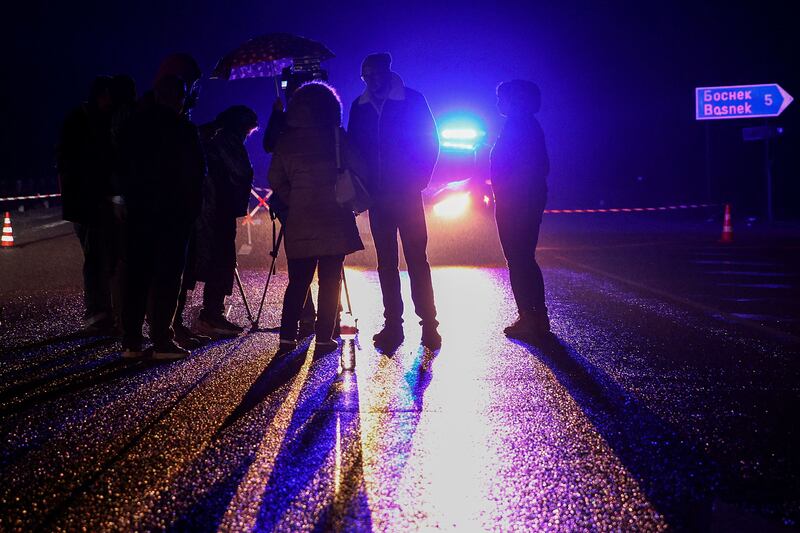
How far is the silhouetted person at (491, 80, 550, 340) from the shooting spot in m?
6.41

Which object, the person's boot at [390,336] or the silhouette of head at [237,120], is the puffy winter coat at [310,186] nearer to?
the person's boot at [390,336]

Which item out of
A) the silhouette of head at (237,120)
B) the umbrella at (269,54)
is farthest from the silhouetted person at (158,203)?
the umbrella at (269,54)

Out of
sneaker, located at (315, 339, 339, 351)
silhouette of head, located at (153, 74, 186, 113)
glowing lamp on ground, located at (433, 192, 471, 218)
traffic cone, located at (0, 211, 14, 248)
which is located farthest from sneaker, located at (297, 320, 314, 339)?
glowing lamp on ground, located at (433, 192, 471, 218)

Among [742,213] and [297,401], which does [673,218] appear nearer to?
[742,213]

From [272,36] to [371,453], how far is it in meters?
4.35

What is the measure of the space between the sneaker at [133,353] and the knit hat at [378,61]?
100 inches

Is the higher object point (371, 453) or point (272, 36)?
point (272, 36)

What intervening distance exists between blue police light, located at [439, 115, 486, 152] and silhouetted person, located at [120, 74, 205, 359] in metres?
14.4

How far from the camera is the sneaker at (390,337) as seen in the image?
6211 millimetres

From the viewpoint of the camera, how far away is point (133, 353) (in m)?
5.60

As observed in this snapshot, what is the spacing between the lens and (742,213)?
3147 centimetres

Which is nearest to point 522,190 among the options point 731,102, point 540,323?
point 540,323

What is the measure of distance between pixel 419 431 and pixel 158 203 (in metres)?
2.59

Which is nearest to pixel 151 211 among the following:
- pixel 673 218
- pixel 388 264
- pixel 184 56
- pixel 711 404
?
pixel 184 56
